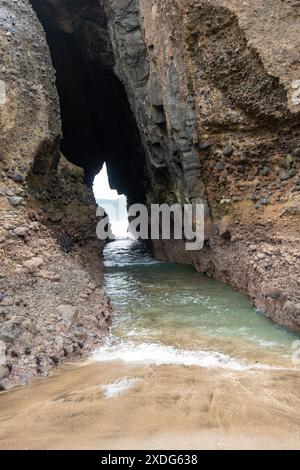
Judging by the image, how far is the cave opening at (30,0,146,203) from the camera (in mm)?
16328

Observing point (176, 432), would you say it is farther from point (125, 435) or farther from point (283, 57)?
point (283, 57)

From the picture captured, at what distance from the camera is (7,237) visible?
713 cm

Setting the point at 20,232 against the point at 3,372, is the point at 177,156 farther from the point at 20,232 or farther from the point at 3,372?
the point at 3,372

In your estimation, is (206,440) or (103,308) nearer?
(206,440)

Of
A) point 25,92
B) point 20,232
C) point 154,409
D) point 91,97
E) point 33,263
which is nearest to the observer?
point 154,409

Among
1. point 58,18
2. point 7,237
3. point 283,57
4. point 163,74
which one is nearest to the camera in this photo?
point 7,237

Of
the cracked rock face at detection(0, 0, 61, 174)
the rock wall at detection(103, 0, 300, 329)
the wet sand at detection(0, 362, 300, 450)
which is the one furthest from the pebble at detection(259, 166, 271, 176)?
the wet sand at detection(0, 362, 300, 450)

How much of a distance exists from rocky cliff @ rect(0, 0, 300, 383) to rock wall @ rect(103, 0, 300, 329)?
3 centimetres

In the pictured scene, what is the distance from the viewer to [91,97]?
68.8ft

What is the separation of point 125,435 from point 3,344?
8.59ft

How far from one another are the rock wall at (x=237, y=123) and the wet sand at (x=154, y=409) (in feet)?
9.49

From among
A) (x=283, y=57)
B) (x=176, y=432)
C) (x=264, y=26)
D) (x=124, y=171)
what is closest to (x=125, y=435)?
(x=176, y=432)

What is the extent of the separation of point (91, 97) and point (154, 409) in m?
19.8

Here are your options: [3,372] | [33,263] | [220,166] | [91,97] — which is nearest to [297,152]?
[220,166]
